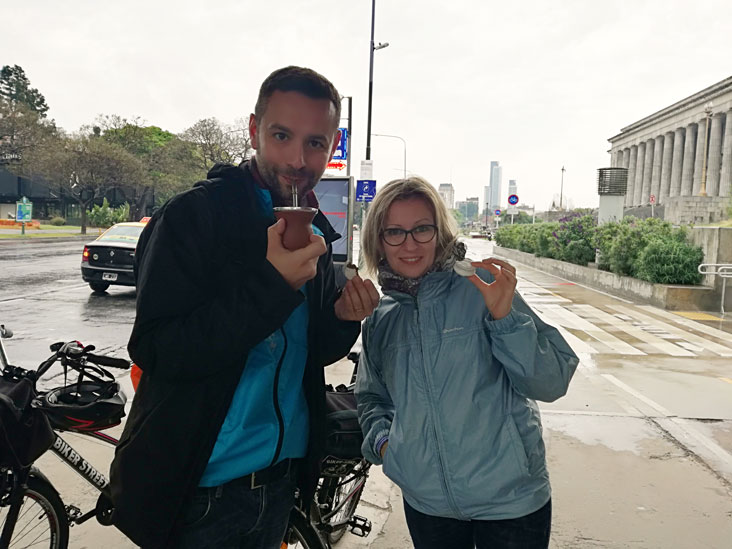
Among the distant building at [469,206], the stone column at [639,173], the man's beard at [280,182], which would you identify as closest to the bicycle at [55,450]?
the man's beard at [280,182]

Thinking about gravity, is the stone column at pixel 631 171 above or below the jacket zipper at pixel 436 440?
above

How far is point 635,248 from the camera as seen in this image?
49.5 feet

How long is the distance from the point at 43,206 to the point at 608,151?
77855 millimetres

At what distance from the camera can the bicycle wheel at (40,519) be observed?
2387 mm

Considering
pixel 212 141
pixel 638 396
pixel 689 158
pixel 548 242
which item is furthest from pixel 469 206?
pixel 638 396

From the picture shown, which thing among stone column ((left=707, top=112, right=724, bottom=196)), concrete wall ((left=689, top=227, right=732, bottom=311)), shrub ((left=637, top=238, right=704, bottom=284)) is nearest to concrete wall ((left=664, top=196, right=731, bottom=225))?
concrete wall ((left=689, top=227, right=732, bottom=311))

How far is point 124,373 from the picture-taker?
21.9 feet

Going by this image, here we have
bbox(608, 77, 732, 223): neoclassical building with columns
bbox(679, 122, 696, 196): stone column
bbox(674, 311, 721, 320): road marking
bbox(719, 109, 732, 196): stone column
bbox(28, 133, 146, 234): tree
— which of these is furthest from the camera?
bbox(679, 122, 696, 196): stone column

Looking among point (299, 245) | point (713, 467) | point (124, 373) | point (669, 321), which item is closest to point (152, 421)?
point (299, 245)

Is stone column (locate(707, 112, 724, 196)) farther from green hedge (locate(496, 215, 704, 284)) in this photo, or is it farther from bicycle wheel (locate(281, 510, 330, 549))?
bicycle wheel (locate(281, 510, 330, 549))

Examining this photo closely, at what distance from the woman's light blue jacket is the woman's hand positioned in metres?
0.04

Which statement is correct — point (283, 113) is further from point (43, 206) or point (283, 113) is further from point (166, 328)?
point (43, 206)

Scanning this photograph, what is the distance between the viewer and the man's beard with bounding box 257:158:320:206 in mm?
1649

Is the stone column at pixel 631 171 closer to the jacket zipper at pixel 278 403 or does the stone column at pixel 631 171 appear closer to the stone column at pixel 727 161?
the stone column at pixel 727 161
